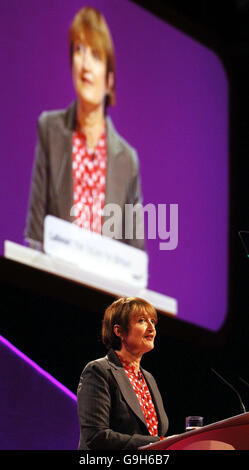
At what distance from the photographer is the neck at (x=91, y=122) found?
3939mm

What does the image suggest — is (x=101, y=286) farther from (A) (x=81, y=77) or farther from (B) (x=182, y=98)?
(B) (x=182, y=98)

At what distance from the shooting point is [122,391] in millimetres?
2514

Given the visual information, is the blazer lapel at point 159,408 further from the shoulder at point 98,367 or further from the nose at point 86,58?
the nose at point 86,58

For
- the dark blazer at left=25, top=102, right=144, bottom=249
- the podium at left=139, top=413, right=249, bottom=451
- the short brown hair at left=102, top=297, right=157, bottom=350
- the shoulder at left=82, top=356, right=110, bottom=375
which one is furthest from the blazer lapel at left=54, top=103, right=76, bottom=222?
the podium at left=139, top=413, right=249, bottom=451

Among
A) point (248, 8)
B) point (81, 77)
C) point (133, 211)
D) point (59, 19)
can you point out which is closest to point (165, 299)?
point (133, 211)

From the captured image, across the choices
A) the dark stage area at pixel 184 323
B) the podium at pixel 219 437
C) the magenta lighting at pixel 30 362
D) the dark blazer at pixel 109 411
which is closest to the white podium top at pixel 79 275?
the dark stage area at pixel 184 323

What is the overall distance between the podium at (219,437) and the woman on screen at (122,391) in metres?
0.22

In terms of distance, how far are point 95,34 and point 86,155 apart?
0.58 m

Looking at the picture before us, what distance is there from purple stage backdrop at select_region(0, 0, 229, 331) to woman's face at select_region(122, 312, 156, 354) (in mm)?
969

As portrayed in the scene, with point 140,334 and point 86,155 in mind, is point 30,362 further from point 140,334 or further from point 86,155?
point 86,155

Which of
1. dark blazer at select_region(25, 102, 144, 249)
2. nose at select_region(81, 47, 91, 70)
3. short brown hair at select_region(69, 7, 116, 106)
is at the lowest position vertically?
dark blazer at select_region(25, 102, 144, 249)

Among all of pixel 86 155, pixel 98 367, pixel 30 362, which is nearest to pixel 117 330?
pixel 98 367

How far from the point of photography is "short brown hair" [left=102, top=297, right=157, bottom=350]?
104 inches

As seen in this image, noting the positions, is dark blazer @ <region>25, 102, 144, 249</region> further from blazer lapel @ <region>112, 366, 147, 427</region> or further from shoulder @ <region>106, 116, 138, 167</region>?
blazer lapel @ <region>112, 366, 147, 427</region>
